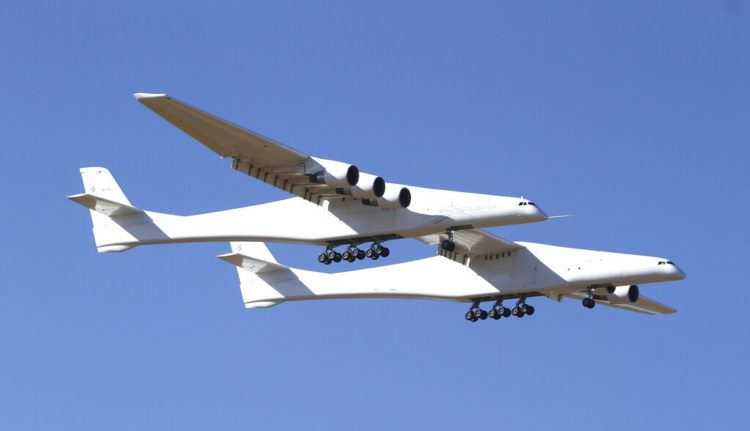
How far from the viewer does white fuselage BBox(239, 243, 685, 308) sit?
201 feet

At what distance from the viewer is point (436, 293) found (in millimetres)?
63188

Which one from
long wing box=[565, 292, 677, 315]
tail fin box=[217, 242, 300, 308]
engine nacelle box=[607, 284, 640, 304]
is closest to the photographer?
engine nacelle box=[607, 284, 640, 304]

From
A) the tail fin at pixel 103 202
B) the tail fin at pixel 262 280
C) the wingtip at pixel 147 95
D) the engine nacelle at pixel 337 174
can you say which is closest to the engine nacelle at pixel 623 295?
the tail fin at pixel 262 280

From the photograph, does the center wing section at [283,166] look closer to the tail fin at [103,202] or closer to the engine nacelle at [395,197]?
the engine nacelle at [395,197]

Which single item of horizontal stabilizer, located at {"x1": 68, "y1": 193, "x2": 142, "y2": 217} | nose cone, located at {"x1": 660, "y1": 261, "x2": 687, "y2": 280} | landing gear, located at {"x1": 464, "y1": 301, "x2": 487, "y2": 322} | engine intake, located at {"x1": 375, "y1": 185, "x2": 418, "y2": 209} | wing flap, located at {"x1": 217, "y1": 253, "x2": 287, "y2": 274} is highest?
engine intake, located at {"x1": 375, "y1": 185, "x2": 418, "y2": 209}

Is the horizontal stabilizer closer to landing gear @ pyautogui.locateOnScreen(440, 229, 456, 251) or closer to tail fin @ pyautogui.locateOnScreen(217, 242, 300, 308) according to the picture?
tail fin @ pyautogui.locateOnScreen(217, 242, 300, 308)

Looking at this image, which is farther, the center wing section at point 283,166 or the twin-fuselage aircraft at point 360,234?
the twin-fuselage aircraft at point 360,234

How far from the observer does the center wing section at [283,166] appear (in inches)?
2164

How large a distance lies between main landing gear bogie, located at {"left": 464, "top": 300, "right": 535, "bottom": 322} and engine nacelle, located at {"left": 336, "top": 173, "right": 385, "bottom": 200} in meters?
8.90

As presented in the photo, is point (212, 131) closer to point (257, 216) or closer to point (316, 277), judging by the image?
point (257, 216)

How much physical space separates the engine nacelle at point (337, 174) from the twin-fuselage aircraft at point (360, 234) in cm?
Answer: 4

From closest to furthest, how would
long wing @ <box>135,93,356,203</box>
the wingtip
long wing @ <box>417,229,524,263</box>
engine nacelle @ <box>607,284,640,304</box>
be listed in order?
the wingtip < long wing @ <box>135,93,356,203</box> < long wing @ <box>417,229,524,263</box> < engine nacelle @ <box>607,284,640,304</box>

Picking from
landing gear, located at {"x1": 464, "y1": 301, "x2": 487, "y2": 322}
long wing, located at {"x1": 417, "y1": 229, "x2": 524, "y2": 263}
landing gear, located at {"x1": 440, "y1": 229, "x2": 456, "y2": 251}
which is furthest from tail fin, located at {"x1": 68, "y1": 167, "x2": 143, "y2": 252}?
landing gear, located at {"x1": 464, "y1": 301, "x2": 487, "y2": 322}

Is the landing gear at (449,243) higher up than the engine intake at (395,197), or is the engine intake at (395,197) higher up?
the engine intake at (395,197)
